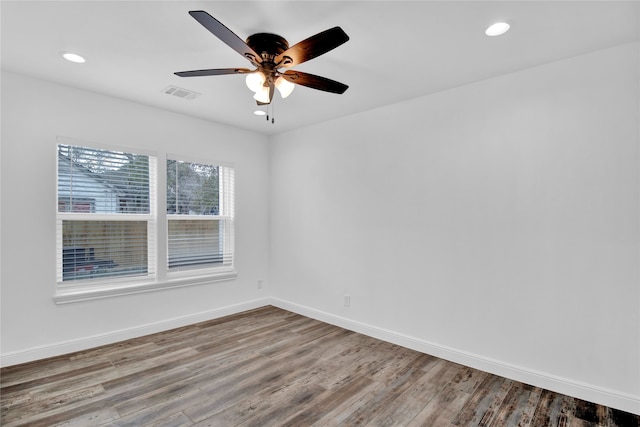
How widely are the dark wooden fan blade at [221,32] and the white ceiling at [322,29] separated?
24 centimetres

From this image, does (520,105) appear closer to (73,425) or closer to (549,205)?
(549,205)

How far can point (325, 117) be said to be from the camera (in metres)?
4.05

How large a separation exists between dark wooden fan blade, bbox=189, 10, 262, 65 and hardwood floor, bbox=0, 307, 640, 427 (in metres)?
2.39

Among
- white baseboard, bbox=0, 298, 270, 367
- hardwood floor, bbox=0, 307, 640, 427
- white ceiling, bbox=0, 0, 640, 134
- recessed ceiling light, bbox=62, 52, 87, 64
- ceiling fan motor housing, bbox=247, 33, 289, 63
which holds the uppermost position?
recessed ceiling light, bbox=62, 52, 87, 64

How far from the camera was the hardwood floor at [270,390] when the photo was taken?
7.17 ft

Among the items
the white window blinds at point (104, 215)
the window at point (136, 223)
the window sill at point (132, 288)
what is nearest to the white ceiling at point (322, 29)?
the white window blinds at point (104, 215)

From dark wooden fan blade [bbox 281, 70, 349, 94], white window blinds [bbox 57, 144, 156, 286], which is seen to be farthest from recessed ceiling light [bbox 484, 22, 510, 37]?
white window blinds [bbox 57, 144, 156, 286]

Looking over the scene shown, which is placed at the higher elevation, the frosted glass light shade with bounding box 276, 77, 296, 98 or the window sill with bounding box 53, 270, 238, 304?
the frosted glass light shade with bounding box 276, 77, 296, 98

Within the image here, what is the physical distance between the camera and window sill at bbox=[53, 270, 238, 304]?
3143 millimetres

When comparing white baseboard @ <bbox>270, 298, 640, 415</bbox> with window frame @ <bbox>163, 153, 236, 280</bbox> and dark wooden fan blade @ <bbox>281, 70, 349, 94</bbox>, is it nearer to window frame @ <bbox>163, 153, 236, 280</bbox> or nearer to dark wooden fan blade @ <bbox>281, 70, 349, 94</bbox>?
window frame @ <bbox>163, 153, 236, 280</bbox>

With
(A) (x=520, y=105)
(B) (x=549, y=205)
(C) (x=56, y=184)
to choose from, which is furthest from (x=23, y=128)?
(B) (x=549, y=205)

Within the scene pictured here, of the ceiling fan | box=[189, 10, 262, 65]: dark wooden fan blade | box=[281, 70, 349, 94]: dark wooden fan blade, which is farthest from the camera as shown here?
box=[281, 70, 349, 94]: dark wooden fan blade

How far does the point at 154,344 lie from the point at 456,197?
11.3 feet

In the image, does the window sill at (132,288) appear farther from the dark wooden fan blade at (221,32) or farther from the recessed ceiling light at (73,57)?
the dark wooden fan blade at (221,32)
